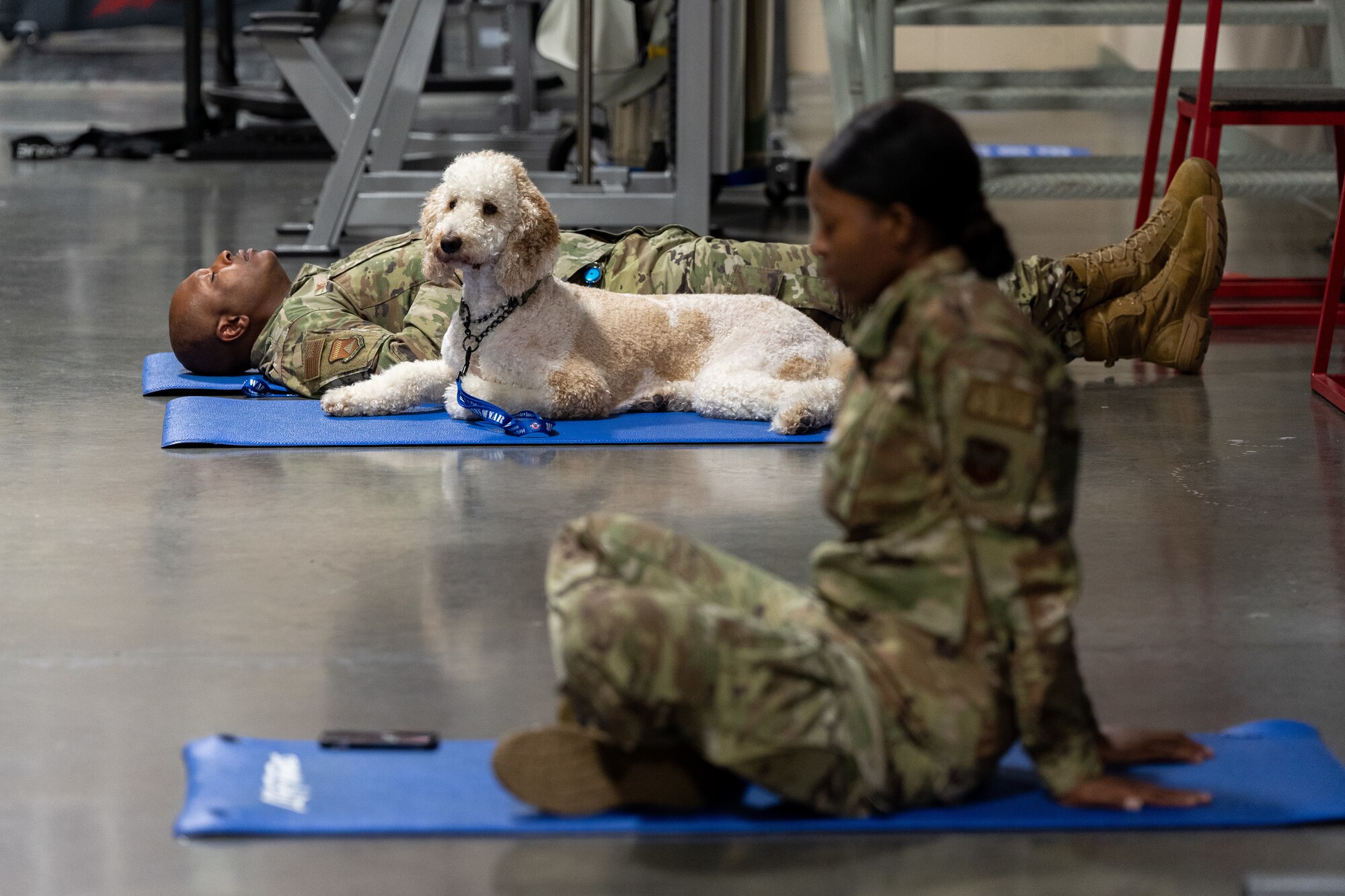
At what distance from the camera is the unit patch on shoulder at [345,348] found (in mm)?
4707

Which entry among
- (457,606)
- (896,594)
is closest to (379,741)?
(457,606)

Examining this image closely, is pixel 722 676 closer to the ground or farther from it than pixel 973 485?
closer to the ground

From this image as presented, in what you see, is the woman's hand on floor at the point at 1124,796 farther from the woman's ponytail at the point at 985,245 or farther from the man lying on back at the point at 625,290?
the man lying on back at the point at 625,290

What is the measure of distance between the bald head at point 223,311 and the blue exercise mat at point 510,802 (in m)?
2.54

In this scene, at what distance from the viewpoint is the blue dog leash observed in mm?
4359

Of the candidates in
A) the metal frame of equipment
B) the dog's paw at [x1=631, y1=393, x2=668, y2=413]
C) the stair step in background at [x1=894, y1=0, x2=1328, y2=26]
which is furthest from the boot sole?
the stair step in background at [x1=894, y1=0, x2=1328, y2=26]

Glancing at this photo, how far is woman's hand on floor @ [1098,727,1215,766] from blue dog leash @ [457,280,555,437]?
87.5 inches

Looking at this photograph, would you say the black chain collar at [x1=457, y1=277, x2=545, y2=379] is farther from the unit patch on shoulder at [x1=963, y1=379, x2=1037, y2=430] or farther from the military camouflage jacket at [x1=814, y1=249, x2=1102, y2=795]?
the unit patch on shoulder at [x1=963, y1=379, x2=1037, y2=430]

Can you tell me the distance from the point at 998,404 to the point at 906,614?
32 cm

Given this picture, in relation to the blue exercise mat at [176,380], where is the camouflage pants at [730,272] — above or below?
above

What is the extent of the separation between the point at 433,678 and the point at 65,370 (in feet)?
8.90

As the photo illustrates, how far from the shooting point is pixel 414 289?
496cm

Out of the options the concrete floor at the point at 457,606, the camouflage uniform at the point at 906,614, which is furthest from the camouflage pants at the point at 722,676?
the concrete floor at the point at 457,606

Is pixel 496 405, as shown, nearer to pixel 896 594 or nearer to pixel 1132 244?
pixel 1132 244
